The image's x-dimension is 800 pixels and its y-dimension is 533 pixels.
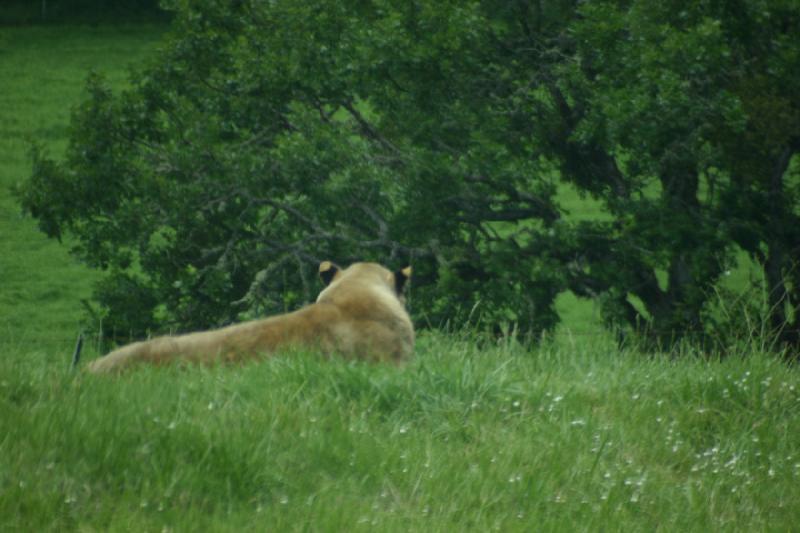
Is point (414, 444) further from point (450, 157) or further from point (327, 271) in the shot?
point (450, 157)

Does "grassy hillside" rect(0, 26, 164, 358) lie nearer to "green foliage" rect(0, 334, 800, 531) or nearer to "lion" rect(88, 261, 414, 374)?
"lion" rect(88, 261, 414, 374)

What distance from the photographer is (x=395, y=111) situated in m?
16.8

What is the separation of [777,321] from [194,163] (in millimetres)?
8395

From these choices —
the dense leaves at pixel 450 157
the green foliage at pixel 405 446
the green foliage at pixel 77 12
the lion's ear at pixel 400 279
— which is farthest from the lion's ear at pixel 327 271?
→ the green foliage at pixel 77 12

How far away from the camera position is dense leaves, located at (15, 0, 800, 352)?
1427cm

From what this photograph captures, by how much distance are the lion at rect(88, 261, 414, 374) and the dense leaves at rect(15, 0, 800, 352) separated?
5.44 metres

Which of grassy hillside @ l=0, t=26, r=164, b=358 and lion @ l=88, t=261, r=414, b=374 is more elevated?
lion @ l=88, t=261, r=414, b=374

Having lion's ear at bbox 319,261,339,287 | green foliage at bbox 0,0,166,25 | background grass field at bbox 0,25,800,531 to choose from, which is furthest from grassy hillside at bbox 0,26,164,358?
background grass field at bbox 0,25,800,531

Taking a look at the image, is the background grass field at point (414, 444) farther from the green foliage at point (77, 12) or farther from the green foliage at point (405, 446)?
the green foliage at point (77, 12)

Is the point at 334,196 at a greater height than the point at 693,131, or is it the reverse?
the point at 693,131

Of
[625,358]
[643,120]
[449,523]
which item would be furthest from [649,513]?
[643,120]

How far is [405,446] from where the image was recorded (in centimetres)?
544

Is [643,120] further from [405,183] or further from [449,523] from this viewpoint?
[449,523]

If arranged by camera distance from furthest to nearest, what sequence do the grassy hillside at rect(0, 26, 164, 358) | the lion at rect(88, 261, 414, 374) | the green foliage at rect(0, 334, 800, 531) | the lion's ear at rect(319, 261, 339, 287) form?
the grassy hillside at rect(0, 26, 164, 358) < the lion's ear at rect(319, 261, 339, 287) < the lion at rect(88, 261, 414, 374) < the green foliage at rect(0, 334, 800, 531)
